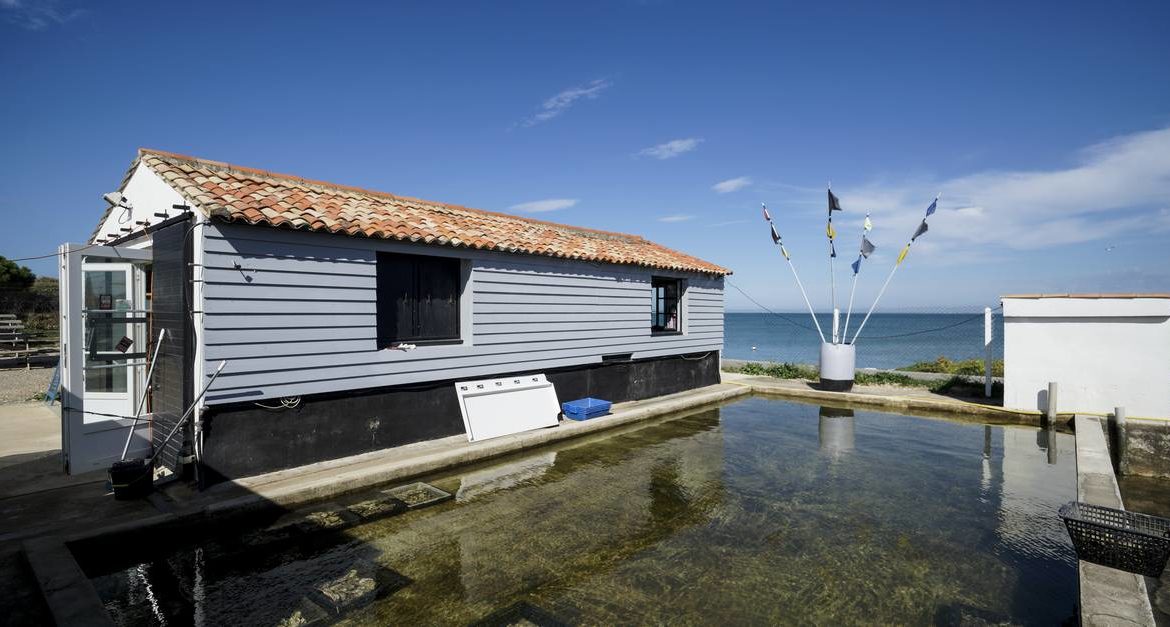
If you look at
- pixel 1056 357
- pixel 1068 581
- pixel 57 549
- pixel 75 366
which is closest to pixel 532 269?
pixel 75 366

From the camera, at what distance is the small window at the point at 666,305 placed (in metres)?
13.6

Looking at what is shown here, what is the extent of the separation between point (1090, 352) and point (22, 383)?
2227 centimetres

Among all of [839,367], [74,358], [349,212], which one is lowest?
[839,367]

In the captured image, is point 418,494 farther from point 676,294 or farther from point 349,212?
point 676,294

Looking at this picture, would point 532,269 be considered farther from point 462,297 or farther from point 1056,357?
point 1056,357

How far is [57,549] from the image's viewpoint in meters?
4.35

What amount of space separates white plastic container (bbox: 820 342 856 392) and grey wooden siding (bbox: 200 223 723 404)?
6.13 m

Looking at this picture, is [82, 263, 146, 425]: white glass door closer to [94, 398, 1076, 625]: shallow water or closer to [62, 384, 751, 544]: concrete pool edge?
[62, 384, 751, 544]: concrete pool edge

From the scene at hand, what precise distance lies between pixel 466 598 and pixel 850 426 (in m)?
8.48

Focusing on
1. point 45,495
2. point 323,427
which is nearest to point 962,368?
point 323,427

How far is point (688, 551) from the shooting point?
4.93 meters

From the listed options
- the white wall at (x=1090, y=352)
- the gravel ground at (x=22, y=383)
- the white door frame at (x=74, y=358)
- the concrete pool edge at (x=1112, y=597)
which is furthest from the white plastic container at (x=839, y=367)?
the gravel ground at (x=22, y=383)

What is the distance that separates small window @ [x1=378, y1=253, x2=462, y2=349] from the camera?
25.8 feet

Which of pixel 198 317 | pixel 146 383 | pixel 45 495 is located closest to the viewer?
pixel 45 495
